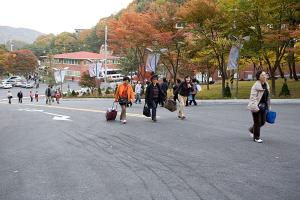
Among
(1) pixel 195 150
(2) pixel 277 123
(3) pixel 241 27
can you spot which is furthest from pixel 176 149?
(3) pixel 241 27

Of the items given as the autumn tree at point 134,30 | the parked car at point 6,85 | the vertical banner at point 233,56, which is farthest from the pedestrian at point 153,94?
the parked car at point 6,85

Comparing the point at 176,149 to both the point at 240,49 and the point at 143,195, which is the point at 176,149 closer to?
the point at 143,195

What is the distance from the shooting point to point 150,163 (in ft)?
25.9

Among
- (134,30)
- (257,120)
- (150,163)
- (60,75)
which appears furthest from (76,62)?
(150,163)

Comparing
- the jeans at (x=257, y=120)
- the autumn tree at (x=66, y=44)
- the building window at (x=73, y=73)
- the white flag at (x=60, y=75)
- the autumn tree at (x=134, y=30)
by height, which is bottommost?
the jeans at (x=257, y=120)

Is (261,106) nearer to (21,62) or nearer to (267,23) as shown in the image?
(267,23)

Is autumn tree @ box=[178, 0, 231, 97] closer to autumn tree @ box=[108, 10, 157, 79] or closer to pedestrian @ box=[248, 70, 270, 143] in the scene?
autumn tree @ box=[108, 10, 157, 79]

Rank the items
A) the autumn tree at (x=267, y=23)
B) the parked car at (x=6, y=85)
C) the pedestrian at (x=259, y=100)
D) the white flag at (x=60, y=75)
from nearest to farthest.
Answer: the pedestrian at (x=259, y=100) < the autumn tree at (x=267, y=23) < the white flag at (x=60, y=75) < the parked car at (x=6, y=85)

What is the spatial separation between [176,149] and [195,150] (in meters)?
0.43

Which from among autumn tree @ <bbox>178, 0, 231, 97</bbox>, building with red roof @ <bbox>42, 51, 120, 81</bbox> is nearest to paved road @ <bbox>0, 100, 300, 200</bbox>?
autumn tree @ <bbox>178, 0, 231, 97</bbox>

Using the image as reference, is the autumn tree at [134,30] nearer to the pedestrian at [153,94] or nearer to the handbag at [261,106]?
the pedestrian at [153,94]

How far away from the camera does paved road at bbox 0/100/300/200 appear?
19.9ft

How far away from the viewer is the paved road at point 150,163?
19.9 ft

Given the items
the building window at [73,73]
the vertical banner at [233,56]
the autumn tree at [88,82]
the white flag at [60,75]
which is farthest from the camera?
the building window at [73,73]
